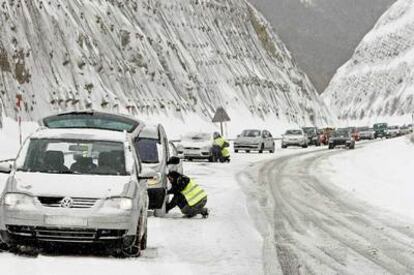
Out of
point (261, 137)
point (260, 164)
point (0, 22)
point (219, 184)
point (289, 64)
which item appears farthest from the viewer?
point (289, 64)

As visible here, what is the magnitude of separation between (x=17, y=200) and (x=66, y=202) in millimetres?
594

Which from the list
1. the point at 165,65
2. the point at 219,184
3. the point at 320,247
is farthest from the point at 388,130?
the point at 320,247

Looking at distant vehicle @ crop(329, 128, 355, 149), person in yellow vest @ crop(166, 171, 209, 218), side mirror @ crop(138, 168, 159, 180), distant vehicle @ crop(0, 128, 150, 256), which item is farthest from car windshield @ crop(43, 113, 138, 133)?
distant vehicle @ crop(329, 128, 355, 149)

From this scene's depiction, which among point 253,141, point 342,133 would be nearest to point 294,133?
point 342,133

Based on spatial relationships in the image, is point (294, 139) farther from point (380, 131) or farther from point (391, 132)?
point (391, 132)

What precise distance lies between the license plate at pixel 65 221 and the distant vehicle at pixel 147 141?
4.14 m

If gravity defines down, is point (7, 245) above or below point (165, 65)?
below

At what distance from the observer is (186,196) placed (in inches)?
568

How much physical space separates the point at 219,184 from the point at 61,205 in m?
14.4

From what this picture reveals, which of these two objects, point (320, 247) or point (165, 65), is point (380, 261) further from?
point (165, 65)

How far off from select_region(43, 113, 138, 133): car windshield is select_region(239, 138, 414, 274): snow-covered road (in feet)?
10.1

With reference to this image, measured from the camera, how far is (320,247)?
10.9 metres

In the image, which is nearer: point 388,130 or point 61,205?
point 61,205

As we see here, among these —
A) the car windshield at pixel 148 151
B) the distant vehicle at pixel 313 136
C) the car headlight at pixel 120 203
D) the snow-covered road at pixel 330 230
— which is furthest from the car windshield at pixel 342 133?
the car headlight at pixel 120 203
